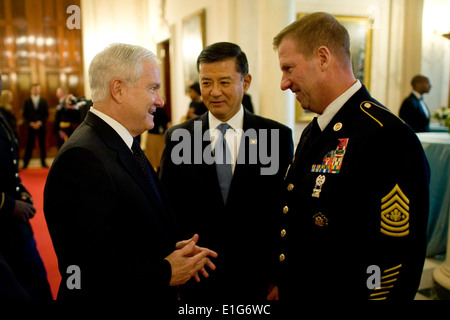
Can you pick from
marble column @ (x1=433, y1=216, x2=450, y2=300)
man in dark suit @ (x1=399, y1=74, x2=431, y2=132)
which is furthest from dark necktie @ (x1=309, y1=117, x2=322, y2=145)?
man in dark suit @ (x1=399, y1=74, x2=431, y2=132)

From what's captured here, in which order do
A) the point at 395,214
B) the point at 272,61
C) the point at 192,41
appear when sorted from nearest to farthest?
the point at 395,214 → the point at 272,61 → the point at 192,41

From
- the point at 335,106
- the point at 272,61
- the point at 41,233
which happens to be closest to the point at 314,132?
the point at 335,106

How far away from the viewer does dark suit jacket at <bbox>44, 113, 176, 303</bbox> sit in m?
1.13

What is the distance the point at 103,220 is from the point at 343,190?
0.74 meters

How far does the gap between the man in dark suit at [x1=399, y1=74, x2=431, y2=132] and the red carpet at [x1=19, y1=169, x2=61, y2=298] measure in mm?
4944


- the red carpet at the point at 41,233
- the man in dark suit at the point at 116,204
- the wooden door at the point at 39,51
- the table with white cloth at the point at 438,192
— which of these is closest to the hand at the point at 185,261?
the man in dark suit at the point at 116,204

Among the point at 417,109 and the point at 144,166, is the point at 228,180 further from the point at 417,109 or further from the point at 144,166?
the point at 417,109

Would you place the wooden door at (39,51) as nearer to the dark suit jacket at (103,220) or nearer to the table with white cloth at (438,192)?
the table with white cloth at (438,192)

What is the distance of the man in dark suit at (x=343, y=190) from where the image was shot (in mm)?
1092

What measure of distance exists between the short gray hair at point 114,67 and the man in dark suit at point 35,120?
8373mm

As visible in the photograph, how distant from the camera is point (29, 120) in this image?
880 cm

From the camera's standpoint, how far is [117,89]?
1.32m

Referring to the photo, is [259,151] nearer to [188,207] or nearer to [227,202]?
[227,202]

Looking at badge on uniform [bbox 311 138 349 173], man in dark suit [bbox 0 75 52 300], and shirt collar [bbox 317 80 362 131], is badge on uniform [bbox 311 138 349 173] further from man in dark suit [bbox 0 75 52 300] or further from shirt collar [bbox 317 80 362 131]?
man in dark suit [bbox 0 75 52 300]
